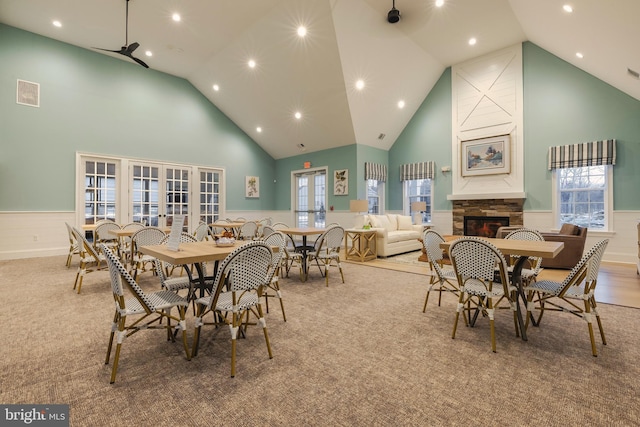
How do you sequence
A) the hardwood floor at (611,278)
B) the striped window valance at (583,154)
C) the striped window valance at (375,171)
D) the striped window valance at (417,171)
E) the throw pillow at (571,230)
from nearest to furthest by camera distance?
the hardwood floor at (611,278)
the throw pillow at (571,230)
the striped window valance at (583,154)
the striped window valance at (417,171)
the striped window valance at (375,171)

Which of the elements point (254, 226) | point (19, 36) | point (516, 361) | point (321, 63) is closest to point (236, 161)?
point (254, 226)

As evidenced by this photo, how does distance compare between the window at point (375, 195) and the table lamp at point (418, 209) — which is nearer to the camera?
the table lamp at point (418, 209)

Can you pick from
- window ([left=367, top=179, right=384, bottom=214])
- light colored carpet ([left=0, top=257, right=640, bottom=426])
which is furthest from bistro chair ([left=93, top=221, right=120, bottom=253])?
window ([left=367, top=179, right=384, bottom=214])

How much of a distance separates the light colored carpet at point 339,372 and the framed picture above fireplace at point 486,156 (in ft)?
15.8

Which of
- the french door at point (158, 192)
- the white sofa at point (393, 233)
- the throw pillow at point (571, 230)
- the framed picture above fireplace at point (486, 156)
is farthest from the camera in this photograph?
the french door at point (158, 192)

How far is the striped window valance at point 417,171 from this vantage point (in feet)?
27.8

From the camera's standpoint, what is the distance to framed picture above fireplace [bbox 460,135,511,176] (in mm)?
7246

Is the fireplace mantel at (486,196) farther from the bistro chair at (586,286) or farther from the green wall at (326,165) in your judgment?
the bistro chair at (586,286)

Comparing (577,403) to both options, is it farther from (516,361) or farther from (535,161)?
(535,161)

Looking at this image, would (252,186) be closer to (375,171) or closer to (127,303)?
(375,171)

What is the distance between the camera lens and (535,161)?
6.90 m

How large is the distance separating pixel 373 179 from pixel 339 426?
7766mm

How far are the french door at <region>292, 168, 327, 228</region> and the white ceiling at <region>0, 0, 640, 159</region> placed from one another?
1.51 metres

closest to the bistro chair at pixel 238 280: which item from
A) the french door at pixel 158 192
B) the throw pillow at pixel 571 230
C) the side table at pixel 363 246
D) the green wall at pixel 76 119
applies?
the side table at pixel 363 246
